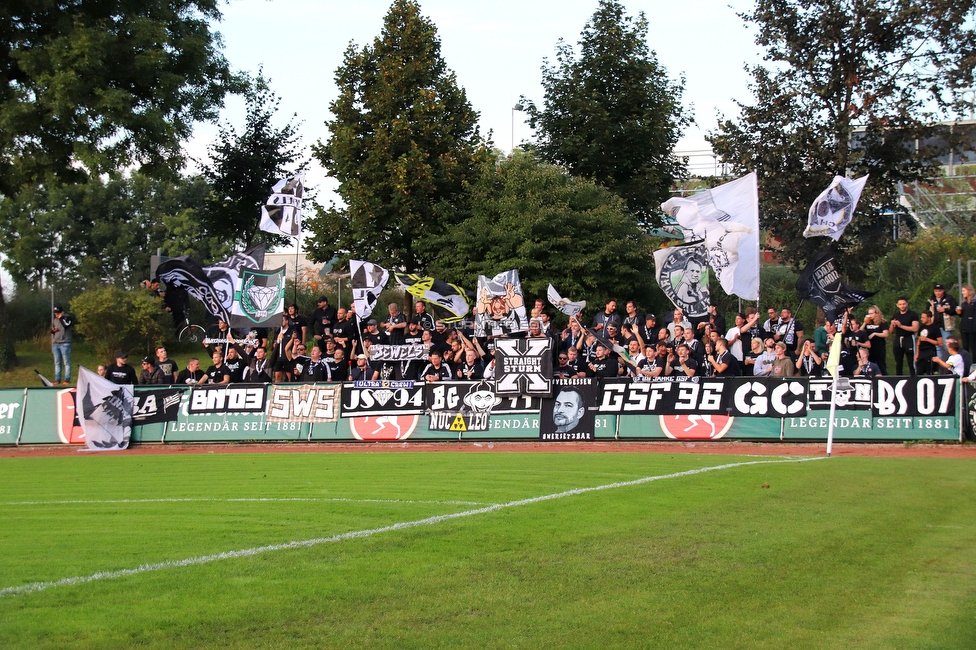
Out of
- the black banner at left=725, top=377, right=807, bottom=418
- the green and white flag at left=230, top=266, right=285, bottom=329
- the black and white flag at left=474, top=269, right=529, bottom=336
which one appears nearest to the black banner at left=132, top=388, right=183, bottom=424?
the green and white flag at left=230, top=266, right=285, bottom=329

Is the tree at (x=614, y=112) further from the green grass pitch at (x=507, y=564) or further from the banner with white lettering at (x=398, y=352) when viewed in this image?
the green grass pitch at (x=507, y=564)

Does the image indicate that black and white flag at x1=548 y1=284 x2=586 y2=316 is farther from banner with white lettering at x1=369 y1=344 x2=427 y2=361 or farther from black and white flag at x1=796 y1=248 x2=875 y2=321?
black and white flag at x1=796 y1=248 x2=875 y2=321

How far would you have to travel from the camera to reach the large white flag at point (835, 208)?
869 inches

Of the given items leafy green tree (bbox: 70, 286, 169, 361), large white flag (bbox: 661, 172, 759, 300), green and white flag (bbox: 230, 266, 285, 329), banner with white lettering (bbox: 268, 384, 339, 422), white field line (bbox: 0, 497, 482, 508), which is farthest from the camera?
leafy green tree (bbox: 70, 286, 169, 361)

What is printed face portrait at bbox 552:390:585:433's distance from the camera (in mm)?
21109

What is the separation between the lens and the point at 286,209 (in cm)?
2611

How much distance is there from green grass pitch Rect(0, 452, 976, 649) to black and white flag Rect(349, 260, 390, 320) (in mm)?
10939

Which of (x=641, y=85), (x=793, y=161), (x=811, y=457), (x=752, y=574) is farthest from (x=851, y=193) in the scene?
(x=752, y=574)

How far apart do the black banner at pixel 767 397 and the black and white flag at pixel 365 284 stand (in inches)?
351

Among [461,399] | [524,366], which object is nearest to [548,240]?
[524,366]

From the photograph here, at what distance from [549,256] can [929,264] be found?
13.1 metres

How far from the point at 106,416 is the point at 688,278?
14.0 metres

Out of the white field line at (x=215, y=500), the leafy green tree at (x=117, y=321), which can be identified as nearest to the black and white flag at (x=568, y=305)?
the white field line at (x=215, y=500)

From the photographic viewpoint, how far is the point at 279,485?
13180mm
